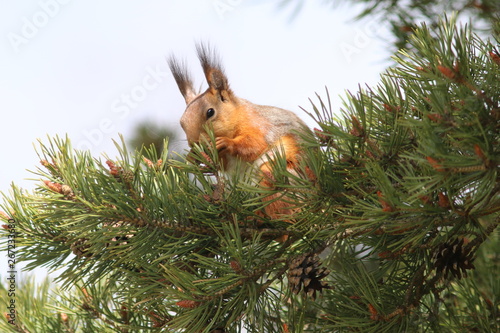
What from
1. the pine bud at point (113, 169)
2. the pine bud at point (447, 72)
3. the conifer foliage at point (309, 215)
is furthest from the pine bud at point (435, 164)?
the pine bud at point (113, 169)

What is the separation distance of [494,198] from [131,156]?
627 mm

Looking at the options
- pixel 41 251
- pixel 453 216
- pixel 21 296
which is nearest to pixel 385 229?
pixel 453 216

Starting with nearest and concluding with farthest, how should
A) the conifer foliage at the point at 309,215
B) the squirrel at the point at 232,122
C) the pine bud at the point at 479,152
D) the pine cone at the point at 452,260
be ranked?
the pine bud at the point at 479,152 → the conifer foliage at the point at 309,215 → the pine cone at the point at 452,260 → the squirrel at the point at 232,122

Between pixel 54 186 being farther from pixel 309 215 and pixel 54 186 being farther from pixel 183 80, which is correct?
pixel 183 80

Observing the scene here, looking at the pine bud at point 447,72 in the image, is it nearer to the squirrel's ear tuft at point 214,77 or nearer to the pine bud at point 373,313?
the pine bud at point 373,313

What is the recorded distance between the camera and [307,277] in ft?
2.95

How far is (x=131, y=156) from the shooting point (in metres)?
0.98

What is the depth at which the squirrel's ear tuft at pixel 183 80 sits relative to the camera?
170cm

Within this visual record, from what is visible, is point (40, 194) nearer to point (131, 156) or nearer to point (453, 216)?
point (131, 156)

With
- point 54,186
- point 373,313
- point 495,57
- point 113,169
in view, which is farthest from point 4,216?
point 495,57

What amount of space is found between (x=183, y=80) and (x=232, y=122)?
1.02ft

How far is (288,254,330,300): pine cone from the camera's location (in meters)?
0.90

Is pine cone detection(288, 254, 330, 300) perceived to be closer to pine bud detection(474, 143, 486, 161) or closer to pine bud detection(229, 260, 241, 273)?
pine bud detection(229, 260, 241, 273)

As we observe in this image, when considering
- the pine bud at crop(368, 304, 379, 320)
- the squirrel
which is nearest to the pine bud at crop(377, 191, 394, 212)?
the pine bud at crop(368, 304, 379, 320)
